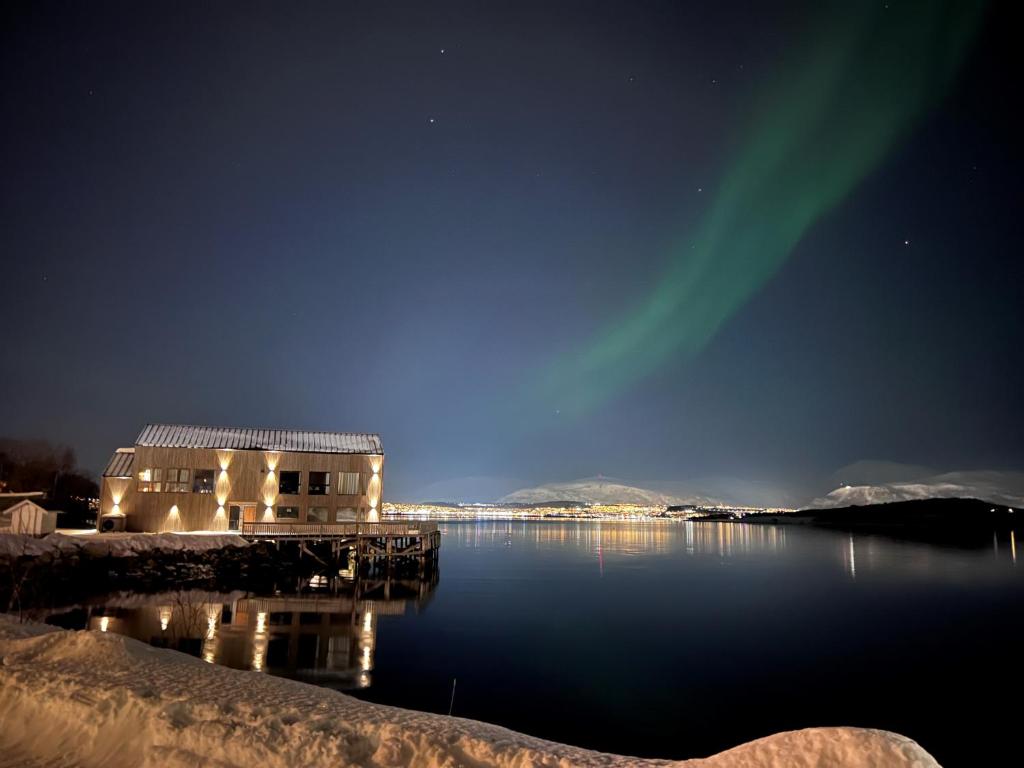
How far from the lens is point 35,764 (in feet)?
28.4

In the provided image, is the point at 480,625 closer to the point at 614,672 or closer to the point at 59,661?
the point at 614,672

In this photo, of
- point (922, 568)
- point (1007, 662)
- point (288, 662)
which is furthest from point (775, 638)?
point (922, 568)

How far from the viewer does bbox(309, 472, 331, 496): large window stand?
4519 centimetres

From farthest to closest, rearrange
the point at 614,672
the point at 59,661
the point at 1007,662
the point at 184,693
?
the point at 1007,662
the point at 614,672
the point at 59,661
the point at 184,693

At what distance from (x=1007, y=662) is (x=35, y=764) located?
28518 mm

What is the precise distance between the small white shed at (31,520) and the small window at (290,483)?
42.0 ft

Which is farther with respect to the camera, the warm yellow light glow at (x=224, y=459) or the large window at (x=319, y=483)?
the large window at (x=319, y=483)

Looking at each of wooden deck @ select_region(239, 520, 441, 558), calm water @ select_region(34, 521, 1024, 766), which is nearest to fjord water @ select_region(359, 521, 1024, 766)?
calm water @ select_region(34, 521, 1024, 766)

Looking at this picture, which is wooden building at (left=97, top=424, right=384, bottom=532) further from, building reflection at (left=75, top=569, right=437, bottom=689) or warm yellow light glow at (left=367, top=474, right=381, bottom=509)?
building reflection at (left=75, top=569, right=437, bottom=689)

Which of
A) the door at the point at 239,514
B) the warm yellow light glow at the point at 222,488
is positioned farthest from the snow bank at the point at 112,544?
the warm yellow light glow at the point at 222,488

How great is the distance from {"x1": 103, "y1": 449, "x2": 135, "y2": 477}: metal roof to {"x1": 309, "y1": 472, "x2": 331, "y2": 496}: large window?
11.2 meters

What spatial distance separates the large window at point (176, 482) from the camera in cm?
4266

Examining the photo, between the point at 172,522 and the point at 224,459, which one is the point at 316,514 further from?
the point at 172,522

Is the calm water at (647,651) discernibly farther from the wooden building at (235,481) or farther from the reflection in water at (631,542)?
the reflection in water at (631,542)
